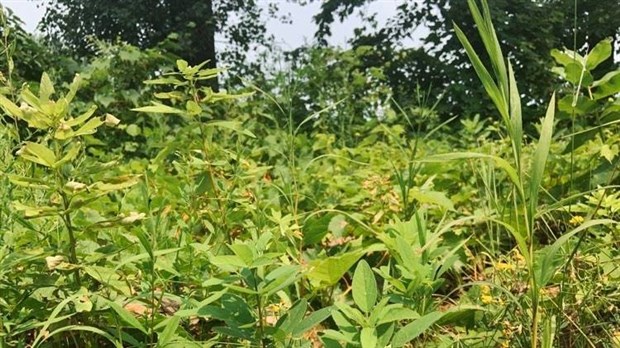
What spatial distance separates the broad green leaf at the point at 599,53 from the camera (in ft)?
4.87

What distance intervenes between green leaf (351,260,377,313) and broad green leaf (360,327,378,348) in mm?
37

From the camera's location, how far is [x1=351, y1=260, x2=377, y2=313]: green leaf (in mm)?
850

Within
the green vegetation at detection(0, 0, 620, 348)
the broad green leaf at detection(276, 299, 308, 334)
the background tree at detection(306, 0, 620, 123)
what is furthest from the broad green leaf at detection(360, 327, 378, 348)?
the background tree at detection(306, 0, 620, 123)

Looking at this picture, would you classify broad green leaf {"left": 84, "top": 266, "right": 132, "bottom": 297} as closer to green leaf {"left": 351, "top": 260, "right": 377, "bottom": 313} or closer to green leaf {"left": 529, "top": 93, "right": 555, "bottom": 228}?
green leaf {"left": 351, "top": 260, "right": 377, "bottom": 313}

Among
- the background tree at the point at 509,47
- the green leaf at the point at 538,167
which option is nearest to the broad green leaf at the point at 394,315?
the green leaf at the point at 538,167

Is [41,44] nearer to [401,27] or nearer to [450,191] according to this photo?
[450,191]

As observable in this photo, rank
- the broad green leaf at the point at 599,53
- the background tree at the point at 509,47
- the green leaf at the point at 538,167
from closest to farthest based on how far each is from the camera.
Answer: the green leaf at the point at 538,167, the broad green leaf at the point at 599,53, the background tree at the point at 509,47

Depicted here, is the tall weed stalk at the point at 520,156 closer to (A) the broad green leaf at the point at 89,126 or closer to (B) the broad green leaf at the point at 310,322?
(B) the broad green leaf at the point at 310,322

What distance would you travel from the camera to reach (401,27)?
33.7ft

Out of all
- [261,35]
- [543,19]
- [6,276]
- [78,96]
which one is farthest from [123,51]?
[261,35]

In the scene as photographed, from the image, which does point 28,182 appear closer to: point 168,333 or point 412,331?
point 168,333

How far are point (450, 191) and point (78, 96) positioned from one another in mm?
3639

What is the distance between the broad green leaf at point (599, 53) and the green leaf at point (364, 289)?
3.12 feet

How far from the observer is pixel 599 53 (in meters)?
1.51
